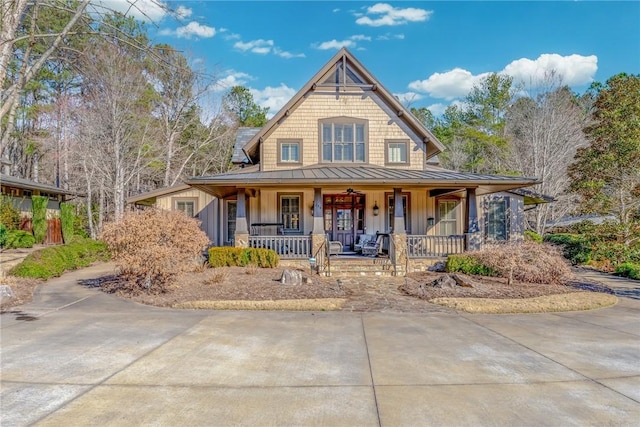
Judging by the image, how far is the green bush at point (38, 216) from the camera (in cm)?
2022

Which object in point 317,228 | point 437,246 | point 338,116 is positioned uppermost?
point 338,116

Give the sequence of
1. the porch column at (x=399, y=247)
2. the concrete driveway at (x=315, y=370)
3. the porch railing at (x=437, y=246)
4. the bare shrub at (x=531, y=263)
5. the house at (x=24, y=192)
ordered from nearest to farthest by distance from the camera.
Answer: the concrete driveway at (x=315, y=370)
the bare shrub at (x=531, y=263)
the porch column at (x=399, y=247)
the porch railing at (x=437, y=246)
the house at (x=24, y=192)

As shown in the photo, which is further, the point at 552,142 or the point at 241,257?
the point at 552,142

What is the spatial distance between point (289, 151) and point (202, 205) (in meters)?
4.86

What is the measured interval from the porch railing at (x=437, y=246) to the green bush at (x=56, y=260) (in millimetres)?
10671

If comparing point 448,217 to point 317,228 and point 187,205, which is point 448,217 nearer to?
point 317,228

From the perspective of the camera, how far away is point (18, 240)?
58.7ft

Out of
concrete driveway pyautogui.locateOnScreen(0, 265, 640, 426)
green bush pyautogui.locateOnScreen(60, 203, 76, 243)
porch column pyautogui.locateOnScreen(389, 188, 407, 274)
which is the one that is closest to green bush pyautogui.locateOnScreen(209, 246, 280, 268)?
porch column pyautogui.locateOnScreen(389, 188, 407, 274)

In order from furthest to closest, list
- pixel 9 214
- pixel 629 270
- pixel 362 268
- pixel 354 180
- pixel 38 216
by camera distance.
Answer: pixel 38 216
pixel 9 214
pixel 629 270
pixel 362 268
pixel 354 180

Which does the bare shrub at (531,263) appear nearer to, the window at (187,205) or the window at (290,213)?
the window at (290,213)

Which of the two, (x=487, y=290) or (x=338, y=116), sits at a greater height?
(x=338, y=116)

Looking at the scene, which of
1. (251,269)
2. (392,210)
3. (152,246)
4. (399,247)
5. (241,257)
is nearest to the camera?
(152,246)

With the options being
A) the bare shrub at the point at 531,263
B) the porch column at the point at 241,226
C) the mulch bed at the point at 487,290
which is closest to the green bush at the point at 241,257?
the porch column at the point at 241,226

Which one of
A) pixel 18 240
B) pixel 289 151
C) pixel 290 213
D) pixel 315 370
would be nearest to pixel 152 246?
pixel 315 370
